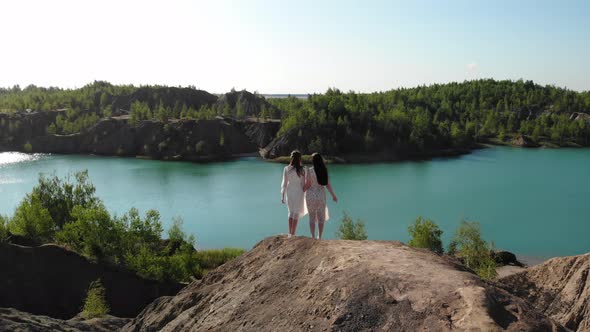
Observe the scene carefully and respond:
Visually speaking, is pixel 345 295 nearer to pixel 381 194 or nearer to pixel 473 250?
pixel 473 250

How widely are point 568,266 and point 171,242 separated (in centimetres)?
3002

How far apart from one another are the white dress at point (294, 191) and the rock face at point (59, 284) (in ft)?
67.2

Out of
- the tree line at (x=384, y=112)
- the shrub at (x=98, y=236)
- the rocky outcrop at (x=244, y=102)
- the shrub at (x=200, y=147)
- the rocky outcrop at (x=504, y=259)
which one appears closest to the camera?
the shrub at (x=98, y=236)

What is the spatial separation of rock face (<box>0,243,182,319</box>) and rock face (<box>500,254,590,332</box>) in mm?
21562

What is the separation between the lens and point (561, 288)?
637 inches

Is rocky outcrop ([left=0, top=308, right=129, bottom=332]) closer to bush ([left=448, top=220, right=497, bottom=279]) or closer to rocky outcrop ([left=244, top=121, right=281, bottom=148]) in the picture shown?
bush ([left=448, top=220, right=497, bottom=279])

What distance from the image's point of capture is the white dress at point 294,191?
12297 mm

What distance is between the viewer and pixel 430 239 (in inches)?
1492

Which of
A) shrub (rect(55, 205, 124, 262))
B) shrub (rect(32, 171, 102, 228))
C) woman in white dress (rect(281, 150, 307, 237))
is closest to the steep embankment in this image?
shrub (rect(32, 171, 102, 228))

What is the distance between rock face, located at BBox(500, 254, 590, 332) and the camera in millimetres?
15047

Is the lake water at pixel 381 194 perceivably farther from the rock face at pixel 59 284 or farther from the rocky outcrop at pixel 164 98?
the rocky outcrop at pixel 164 98

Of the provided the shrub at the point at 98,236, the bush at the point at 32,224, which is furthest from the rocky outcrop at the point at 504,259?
the bush at the point at 32,224

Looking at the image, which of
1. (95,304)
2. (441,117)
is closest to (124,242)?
(95,304)

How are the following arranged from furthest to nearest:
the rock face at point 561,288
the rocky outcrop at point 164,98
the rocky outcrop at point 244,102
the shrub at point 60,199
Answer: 1. the rocky outcrop at point 164,98
2. the rocky outcrop at point 244,102
3. the shrub at point 60,199
4. the rock face at point 561,288
